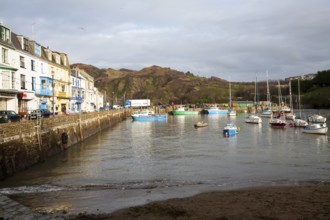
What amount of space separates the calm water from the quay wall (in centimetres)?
76

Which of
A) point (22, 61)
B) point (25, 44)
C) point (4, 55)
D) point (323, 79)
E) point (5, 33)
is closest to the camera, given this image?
point (4, 55)

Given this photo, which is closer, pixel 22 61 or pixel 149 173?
pixel 149 173

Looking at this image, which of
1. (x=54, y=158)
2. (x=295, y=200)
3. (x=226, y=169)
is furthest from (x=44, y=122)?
(x=295, y=200)

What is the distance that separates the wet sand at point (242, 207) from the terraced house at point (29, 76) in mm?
24731

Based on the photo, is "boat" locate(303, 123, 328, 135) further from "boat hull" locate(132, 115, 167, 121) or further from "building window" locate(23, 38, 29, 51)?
"boat hull" locate(132, 115, 167, 121)

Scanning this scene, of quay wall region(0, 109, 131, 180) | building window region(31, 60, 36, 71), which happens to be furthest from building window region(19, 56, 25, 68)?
quay wall region(0, 109, 131, 180)

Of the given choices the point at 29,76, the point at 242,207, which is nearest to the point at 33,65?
the point at 29,76

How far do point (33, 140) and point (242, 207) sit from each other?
16.8m

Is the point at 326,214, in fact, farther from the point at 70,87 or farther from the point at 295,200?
the point at 70,87

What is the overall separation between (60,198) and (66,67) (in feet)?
167

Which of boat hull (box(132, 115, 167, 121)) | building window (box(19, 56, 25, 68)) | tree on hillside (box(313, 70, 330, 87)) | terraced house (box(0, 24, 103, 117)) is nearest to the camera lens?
terraced house (box(0, 24, 103, 117))

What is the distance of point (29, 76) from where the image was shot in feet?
151

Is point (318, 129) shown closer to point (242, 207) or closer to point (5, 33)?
point (242, 207)

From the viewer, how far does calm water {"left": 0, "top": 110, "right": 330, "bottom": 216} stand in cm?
1639
